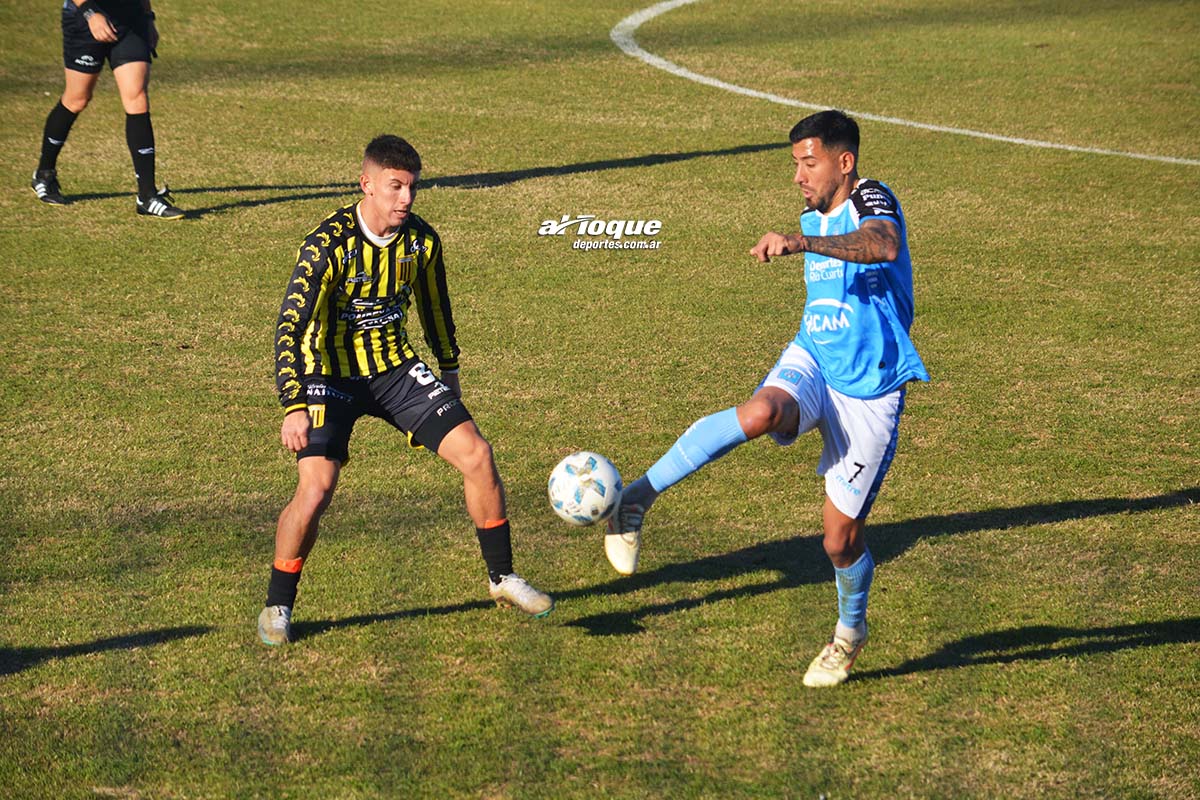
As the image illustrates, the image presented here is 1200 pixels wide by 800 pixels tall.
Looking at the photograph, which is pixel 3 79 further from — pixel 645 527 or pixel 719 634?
pixel 719 634

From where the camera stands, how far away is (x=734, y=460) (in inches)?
345

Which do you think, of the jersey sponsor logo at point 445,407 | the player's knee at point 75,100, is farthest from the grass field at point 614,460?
the jersey sponsor logo at point 445,407

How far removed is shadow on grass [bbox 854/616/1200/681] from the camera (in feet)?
21.0

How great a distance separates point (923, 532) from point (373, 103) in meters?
11.2

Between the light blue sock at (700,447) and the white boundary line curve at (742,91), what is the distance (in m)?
11.3

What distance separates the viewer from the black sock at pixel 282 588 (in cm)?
638

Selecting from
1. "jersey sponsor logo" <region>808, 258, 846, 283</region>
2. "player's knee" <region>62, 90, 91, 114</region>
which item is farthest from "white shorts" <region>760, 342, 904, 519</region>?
"player's knee" <region>62, 90, 91, 114</region>

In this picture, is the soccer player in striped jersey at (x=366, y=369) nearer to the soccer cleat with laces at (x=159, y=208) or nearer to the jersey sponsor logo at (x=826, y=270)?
the jersey sponsor logo at (x=826, y=270)

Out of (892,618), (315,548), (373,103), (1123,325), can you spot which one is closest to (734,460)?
(892,618)

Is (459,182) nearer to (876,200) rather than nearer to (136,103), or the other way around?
(136,103)

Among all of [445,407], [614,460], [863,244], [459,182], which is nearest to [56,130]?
[459,182]

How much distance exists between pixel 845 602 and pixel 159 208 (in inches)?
355

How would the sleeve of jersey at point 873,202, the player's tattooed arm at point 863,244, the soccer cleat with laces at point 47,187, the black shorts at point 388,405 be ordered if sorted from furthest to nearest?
the soccer cleat with laces at point 47,187
the black shorts at point 388,405
the sleeve of jersey at point 873,202
the player's tattooed arm at point 863,244

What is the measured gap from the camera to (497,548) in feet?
21.7
